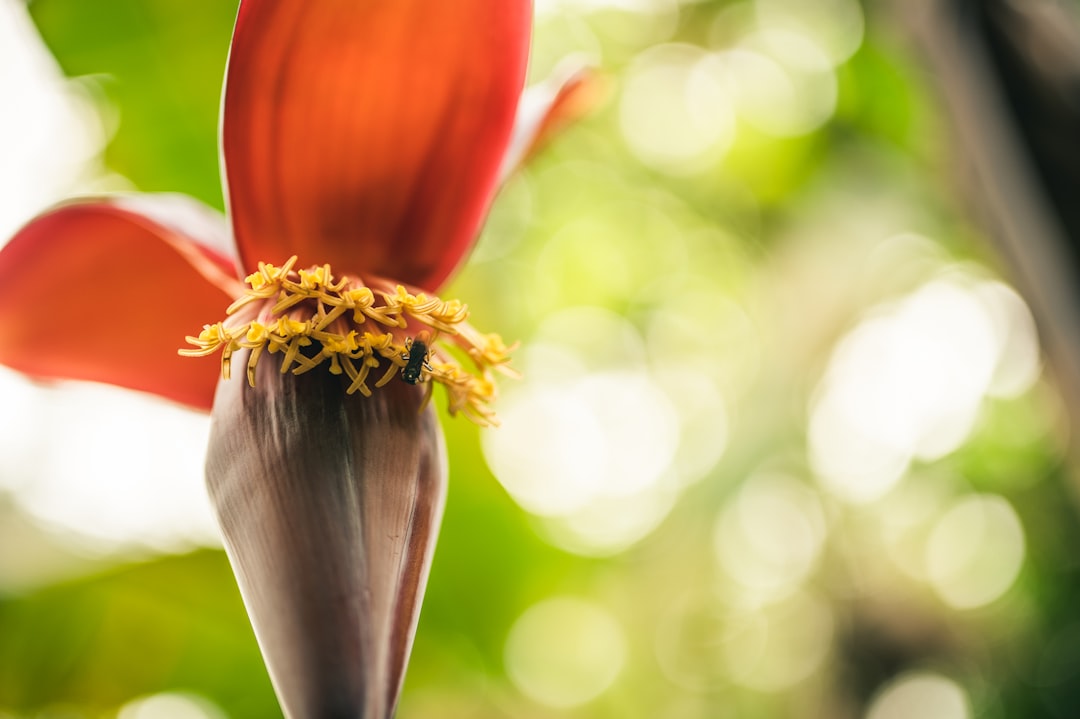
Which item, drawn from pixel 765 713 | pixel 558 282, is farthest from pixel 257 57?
pixel 765 713

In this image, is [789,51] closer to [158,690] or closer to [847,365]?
[847,365]

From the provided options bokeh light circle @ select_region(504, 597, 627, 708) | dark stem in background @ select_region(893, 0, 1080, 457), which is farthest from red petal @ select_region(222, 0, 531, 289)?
bokeh light circle @ select_region(504, 597, 627, 708)

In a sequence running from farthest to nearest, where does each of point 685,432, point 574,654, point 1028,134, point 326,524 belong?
1. point 574,654
2. point 685,432
3. point 1028,134
4. point 326,524

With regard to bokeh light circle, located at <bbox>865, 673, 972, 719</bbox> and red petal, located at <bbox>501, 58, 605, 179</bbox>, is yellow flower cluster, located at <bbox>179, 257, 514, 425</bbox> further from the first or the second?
bokeh light circle, located at <bbox>865, 673, 972, 719</bbox>

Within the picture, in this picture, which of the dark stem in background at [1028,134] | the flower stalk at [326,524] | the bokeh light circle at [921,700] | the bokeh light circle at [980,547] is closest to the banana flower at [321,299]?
the flower stalk at [326,524]

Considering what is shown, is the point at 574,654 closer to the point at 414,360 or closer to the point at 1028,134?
the point at 1028,134

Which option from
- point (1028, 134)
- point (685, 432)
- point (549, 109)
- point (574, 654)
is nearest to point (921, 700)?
point (685, 432)
